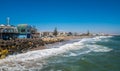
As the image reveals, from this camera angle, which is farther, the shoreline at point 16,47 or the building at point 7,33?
the building at point 7,33

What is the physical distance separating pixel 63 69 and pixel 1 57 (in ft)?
35.8

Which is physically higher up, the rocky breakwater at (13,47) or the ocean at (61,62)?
the rocky breakwater at (13,47)

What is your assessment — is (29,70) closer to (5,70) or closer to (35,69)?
(35,69)

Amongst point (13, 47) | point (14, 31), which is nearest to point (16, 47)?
point (13, 47)

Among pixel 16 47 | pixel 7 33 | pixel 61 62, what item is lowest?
pixel 61 62

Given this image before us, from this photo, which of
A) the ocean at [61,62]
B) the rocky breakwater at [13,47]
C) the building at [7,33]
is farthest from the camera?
the building at [7,33]

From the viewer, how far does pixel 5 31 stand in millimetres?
52750

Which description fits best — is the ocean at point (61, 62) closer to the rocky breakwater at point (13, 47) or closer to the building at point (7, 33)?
the rocky breakwater at point (13, 47)

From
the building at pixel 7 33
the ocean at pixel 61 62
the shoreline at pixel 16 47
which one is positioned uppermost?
the building at pixel 7 33

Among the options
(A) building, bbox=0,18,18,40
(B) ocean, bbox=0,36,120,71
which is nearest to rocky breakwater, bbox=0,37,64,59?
(B) ocean, bbox=0,36,120,71

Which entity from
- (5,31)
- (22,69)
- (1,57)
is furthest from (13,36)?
(22,69)

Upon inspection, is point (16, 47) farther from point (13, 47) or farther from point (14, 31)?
point (14, 31)

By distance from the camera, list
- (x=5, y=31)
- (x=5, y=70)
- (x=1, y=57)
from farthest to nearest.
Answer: (x=5, y=31), (x=1, y=57), (x=5, y=70)

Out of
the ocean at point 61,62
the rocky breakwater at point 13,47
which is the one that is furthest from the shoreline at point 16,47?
the ocean at point 61,62
